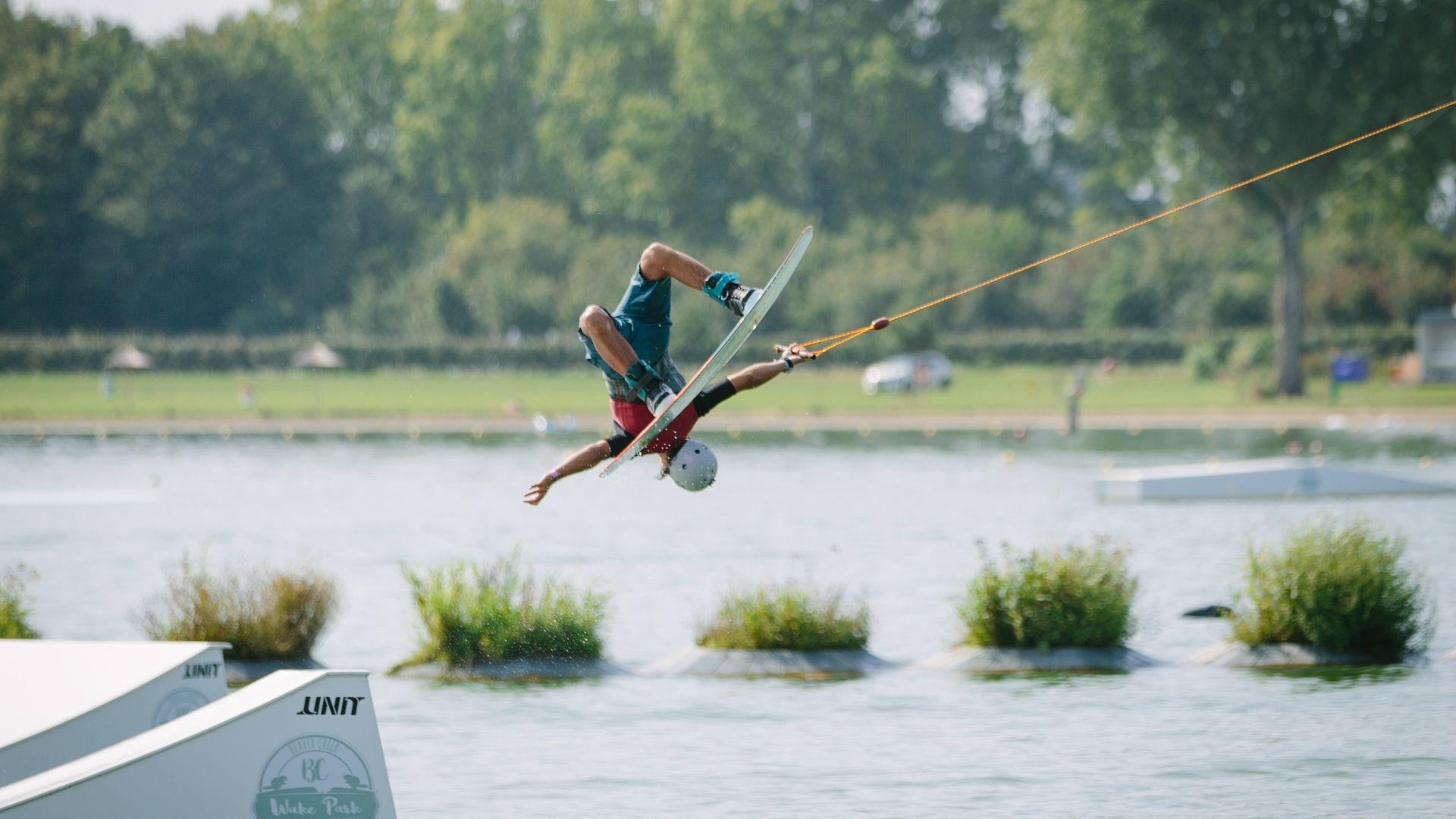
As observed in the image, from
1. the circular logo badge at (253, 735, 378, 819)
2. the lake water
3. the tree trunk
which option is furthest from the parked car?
the circular logo badge at (253, 735, 378, 819)

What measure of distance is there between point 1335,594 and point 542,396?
58249 mm

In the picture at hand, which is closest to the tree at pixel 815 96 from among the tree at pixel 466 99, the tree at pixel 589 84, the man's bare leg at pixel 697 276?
the tree at pixel 589 84

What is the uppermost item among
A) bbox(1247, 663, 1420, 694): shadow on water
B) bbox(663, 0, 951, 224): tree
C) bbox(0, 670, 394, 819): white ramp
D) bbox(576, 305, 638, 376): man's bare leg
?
bbox(663, 0, 951, 224): tree

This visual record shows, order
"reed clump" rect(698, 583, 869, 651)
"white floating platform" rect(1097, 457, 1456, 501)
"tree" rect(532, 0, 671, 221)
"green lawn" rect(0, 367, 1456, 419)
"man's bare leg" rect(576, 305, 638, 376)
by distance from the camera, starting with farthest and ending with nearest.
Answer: "tree" rect(532, 0, 671, 221) < "green lawn" rect(0, 367, 1456, 419) < "white floating platform" rect(1097, 457, 1456, 501) < "reed clump" rect(698, 583, 869, 651) < "man's bare leg" rect(576, 305, 638, 376)

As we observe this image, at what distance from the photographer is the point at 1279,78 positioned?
243ft

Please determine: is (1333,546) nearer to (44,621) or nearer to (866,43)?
(44,621)

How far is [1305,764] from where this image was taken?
62.2 feet

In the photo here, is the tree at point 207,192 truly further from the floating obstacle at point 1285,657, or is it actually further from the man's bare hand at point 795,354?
the man's bare hand at point 795,354

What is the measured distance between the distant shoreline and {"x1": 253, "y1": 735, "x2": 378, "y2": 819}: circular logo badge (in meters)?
48.8

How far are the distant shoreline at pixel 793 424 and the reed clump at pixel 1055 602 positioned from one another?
40234 millimetres

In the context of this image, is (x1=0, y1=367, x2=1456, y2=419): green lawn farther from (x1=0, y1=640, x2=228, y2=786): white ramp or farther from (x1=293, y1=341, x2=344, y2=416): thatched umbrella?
(x1=0, y1=640, x2=228, y2=786): white ramp

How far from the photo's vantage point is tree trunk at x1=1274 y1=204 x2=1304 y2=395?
245ft

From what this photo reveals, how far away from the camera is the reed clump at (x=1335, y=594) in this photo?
73.9ft

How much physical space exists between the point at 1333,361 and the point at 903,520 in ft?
134
